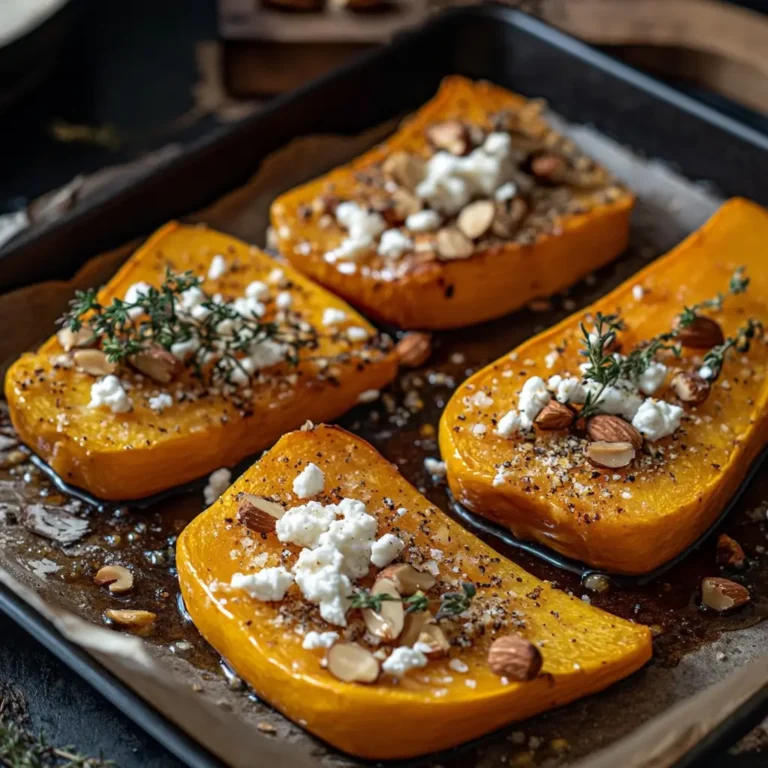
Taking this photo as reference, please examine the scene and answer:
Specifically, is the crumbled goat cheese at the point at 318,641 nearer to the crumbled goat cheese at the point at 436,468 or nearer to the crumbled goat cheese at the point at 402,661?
the crumbled goat cheese at the point at 402,661

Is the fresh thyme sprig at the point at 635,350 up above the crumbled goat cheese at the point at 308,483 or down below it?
above

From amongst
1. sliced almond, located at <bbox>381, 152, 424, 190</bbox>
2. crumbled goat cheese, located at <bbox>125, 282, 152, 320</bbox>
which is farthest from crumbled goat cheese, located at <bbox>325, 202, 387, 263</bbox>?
crumbled goat cheese, located at <bbox>125, 282, 152, 320</bbox>

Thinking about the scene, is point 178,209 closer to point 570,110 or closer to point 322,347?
point 322,347

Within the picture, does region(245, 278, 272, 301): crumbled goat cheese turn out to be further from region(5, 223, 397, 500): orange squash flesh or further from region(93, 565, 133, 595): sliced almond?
region(93, 565, 133, 595): sliced almond

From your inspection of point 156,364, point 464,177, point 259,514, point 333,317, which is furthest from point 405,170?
point 259,514

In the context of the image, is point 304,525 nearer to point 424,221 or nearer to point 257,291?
point 257,291

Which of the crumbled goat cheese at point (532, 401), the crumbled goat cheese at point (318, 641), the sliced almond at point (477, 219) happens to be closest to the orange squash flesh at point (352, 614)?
the crumbled goat cheese at point (318, 641)
